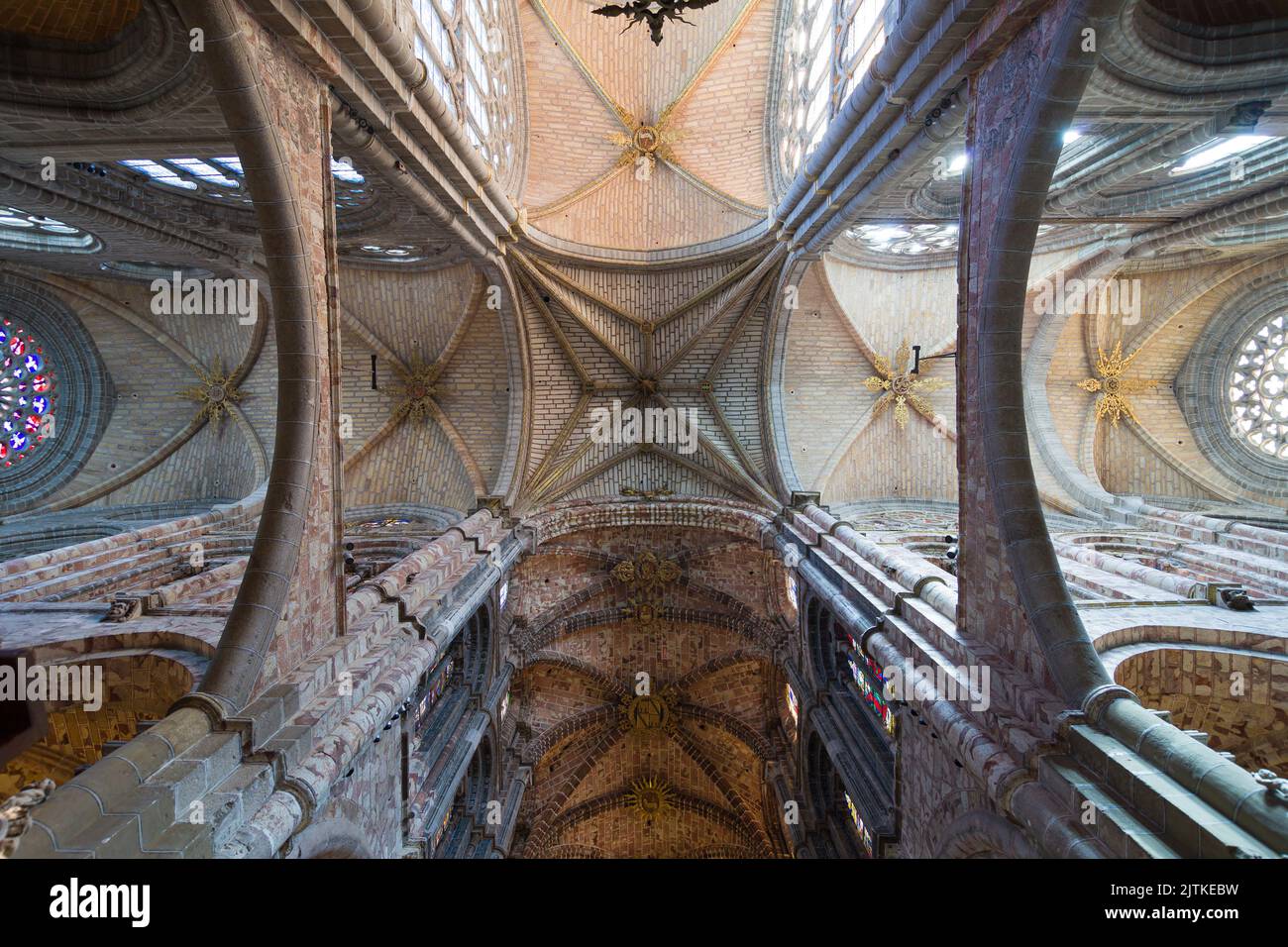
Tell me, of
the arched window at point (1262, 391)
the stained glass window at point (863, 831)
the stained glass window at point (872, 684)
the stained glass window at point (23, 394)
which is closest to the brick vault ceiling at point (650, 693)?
the stained glass window at point (872, 684)

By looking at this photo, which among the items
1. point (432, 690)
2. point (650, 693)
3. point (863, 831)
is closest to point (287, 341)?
point (432, 690)

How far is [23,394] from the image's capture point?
572 inches

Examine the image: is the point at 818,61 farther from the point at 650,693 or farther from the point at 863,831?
the point at 650,693

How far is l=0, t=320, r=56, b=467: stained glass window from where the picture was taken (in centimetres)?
1426

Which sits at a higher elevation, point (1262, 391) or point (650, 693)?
point (1262, 391)

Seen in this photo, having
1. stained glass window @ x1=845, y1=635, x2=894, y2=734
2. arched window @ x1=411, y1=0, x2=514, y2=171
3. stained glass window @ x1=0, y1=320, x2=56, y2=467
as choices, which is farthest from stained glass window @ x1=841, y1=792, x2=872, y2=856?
stained glass window @ x1=0, y1=320, x2=56, y2=467

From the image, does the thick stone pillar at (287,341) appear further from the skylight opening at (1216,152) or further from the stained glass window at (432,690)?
the skylight opening at (1216,152)

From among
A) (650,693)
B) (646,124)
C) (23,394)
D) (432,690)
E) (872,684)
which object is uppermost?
(646,124)

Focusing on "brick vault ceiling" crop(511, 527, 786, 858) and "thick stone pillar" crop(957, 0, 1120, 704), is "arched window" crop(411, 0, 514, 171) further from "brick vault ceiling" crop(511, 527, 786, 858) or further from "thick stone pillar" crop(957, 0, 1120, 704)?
"brick vault ceiling" crop(511, 527, 786, 858)

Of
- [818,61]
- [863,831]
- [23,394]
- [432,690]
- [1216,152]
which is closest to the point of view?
[1216,152]

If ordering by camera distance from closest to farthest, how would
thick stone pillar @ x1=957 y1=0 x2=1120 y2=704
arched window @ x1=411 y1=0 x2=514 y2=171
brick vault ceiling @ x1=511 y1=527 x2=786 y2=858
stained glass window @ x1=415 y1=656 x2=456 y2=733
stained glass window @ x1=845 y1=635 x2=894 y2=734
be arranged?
thick stone pillar @ x1=957 y1=0 x2=1120 y2=704 → arched window @ x1=411 y1=0 x2=514 y2=171 → stained glass window @ x1=845 y1=635 x2=894 y2=734 → stained glass window @ x1=415 y1=656 x2=456 y2=733 → brick vault ceiling @ x1=511 y1=527 x2=786 y2=858

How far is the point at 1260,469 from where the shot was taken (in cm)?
1291

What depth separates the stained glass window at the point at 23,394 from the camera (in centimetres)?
1426
